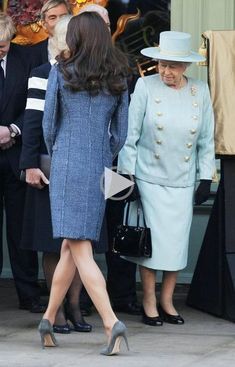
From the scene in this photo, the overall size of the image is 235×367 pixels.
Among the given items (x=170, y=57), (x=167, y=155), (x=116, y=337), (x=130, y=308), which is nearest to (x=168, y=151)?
(x=167, y=155)

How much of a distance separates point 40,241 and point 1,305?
1.17 meters

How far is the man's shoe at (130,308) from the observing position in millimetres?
8398

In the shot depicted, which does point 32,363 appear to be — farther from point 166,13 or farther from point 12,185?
point 166,13

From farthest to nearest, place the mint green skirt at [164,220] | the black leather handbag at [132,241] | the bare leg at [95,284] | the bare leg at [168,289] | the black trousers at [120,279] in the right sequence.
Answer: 1. the black trousers at [120,279]
2. the bare leg at [168,289]
3. the mint green skirt at [164,220]
4. the black leather handbag at [132,241]
5. the bare leg at [95,284]

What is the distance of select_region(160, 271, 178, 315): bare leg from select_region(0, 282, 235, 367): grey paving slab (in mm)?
133

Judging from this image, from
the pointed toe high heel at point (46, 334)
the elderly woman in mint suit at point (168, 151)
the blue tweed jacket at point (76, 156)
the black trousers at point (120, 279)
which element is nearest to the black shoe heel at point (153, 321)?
the elderly woman in mint suit at point (168, 151)

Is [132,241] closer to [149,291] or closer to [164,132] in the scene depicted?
[149,291]

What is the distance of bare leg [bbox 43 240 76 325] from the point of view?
707 centimetres

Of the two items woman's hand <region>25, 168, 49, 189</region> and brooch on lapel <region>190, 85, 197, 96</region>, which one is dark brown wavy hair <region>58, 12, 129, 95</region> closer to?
woman's hand <region>25, 168, 49, 189</region>

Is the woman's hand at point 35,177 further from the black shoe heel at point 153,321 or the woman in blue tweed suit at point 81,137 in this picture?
the black shoe heel at point 153,321

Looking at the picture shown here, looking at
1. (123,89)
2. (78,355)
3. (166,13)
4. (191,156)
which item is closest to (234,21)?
(166,13)

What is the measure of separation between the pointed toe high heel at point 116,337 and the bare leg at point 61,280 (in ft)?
1.39

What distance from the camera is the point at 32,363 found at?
6715 mm

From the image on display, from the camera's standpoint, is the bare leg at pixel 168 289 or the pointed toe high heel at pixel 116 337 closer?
the pointed toe high heel at pixel 116 337
